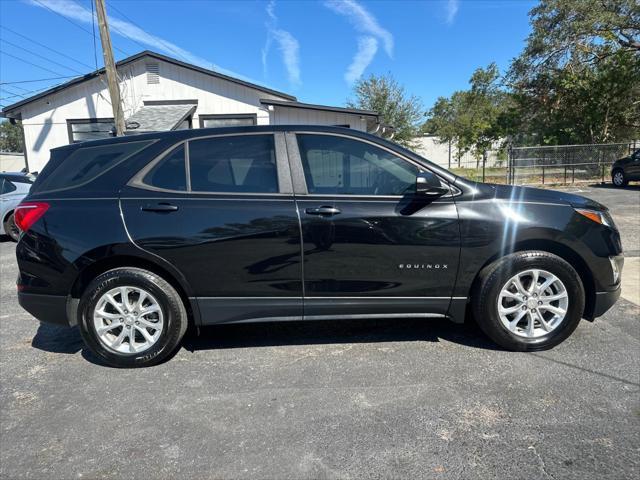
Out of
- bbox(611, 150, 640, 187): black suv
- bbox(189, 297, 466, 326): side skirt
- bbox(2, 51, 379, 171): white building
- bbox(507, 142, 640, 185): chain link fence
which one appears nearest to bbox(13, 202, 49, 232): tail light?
bbox(189, 297, 466, 326): side skirt

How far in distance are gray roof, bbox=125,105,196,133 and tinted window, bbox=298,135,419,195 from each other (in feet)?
34.2

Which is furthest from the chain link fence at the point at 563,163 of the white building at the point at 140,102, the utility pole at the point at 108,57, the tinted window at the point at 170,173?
the tinted window at the point at 170,173

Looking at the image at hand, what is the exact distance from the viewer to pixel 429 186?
3.10 metres

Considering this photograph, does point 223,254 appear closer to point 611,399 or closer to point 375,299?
point 375,299

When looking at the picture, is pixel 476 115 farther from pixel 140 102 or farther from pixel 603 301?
pixel 603 301

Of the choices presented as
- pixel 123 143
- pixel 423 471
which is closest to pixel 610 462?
pixel 423 471

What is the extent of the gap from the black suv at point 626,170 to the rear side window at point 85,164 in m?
18.1

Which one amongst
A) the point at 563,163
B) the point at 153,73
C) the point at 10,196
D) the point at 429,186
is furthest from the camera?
the point at 563,163

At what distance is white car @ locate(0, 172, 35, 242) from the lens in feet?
29.3

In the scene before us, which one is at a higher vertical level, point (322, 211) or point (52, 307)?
point (322, 211)

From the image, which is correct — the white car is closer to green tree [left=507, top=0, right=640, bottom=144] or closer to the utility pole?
the utility pole

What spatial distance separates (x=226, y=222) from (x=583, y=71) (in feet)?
79.9

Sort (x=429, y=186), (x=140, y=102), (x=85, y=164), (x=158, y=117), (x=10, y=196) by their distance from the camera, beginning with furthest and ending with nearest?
(x=140, y=102) → (x=158, y=117) → (x=10, y=196) → (x=85, y=164) → (x=429, y=186)

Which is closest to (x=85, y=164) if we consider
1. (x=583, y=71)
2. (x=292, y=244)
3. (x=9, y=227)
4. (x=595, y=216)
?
(x=292, y=244)
